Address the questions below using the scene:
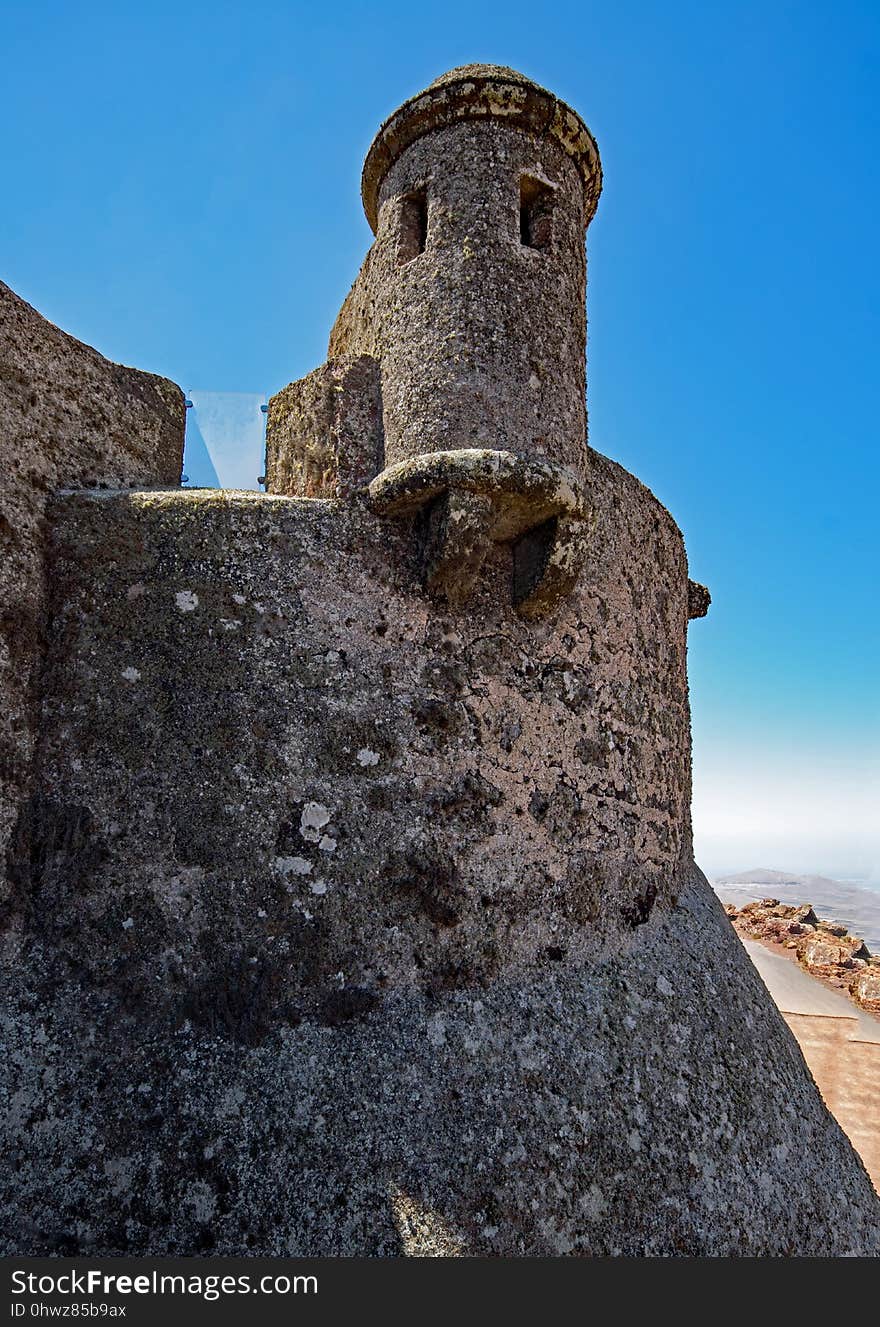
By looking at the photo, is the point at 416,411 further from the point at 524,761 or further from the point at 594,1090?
the point at 594,1090

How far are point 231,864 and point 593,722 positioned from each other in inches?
72.4

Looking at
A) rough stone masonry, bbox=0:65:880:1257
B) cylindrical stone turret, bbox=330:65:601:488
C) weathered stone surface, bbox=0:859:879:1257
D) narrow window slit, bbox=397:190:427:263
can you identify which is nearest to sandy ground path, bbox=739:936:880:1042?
weathered stone surface, bbox=0:859:879:1257

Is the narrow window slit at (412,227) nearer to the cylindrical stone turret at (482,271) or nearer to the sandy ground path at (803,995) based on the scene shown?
the cylindrical stone turret at (482,271)

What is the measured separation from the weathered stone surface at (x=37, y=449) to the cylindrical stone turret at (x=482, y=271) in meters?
1.23

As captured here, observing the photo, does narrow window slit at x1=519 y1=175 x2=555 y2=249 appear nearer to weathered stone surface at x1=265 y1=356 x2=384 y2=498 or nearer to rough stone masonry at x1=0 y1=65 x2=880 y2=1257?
rough stone masonry at x1=0 y1=65 x2=880 y2=1257

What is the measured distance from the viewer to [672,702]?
4.70 m

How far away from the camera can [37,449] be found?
3.35m

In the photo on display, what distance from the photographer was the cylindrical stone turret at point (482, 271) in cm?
362

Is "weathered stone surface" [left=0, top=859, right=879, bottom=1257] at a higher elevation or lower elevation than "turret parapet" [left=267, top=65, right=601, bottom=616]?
lower

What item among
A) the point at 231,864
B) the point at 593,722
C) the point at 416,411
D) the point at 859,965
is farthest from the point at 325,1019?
the point at 859,965

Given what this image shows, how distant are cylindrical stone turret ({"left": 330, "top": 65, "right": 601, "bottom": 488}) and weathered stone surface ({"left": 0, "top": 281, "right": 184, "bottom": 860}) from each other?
1.23 meters

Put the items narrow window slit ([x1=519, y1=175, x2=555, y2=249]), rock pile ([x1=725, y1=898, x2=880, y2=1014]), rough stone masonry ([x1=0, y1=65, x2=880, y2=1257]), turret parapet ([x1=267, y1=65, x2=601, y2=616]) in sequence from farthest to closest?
rock pile ([x1=725, y1=898, x2=880, y2=1014]), narrow window slit ([x1=519, y1=175, x2=555, y2=249]), turret parapet ([x1=267, y1=65, x2=601, y2=616]), rough stone masonry ([x1=0, y1=65, x2=880, y2=1257])

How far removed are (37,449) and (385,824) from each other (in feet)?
7.12

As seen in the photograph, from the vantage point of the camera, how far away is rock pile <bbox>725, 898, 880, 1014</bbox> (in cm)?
1055
